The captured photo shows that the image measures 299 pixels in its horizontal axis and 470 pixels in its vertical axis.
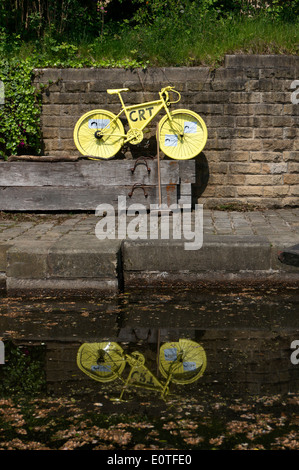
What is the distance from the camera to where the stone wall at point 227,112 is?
8.91m

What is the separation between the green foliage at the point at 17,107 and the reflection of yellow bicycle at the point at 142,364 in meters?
5.26

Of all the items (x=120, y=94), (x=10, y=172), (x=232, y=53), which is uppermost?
(x=232, y=53)

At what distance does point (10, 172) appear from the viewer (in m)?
8.18

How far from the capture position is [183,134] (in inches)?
342

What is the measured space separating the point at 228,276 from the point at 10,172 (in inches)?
145

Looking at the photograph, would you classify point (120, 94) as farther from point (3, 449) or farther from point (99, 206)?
point (3, 449)

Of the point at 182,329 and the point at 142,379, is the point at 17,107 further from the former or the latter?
the point at 142,379

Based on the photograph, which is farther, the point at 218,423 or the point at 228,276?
the point at 228,276

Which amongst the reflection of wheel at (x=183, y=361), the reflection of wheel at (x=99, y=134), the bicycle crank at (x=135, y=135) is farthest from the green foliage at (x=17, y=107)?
the reflection of wheel at (x=183, y=361)

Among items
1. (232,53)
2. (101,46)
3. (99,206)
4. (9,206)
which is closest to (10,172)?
(9,206)

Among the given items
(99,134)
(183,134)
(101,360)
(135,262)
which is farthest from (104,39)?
(101,360)

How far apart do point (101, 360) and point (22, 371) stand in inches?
19.0
